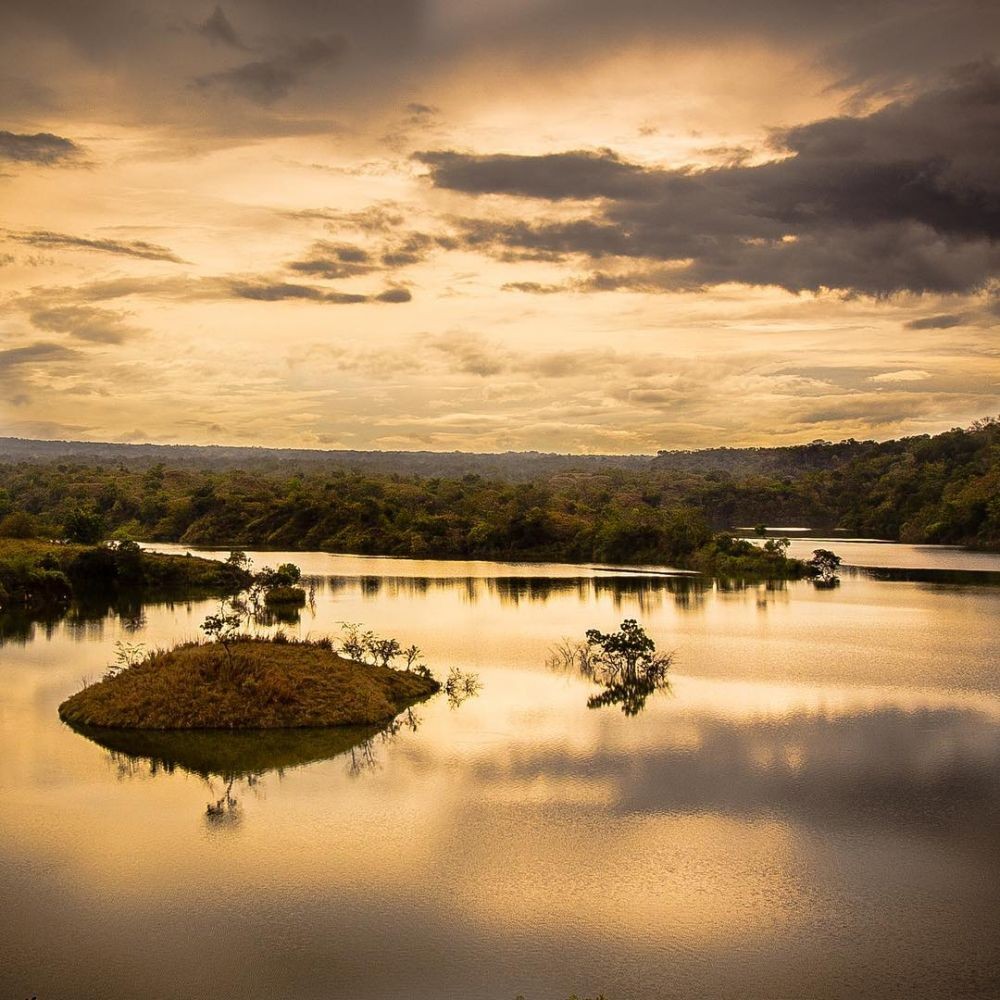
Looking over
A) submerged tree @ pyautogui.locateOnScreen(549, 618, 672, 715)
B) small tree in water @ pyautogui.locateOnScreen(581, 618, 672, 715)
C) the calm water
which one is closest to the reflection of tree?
the calm water

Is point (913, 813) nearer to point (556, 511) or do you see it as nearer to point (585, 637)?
point (585, 637)

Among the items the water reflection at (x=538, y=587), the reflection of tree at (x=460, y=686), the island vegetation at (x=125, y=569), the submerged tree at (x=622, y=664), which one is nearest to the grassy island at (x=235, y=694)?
the reflection of tree at (x=460, y=686)

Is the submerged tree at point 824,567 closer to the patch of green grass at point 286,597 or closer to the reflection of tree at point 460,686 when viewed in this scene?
the patch of green grass at point 286,597

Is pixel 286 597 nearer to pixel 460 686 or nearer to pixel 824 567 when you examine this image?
pixel 460 686

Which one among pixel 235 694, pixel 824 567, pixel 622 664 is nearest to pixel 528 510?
pixel 824 567

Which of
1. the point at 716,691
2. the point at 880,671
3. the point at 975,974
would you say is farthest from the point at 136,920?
the point at 880,671

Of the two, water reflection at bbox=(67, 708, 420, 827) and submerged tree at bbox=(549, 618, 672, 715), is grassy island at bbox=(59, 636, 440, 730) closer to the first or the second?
water reflection at bbox=(67, 708, 420, 827)
